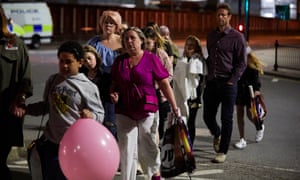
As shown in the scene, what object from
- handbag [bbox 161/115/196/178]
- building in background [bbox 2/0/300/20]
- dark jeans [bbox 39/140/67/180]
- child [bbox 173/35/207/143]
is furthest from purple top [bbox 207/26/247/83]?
building in background [bbox 2/0/300/20]

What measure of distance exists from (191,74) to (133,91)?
2.12 metres

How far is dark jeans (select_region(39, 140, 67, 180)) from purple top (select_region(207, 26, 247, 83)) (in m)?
3.25

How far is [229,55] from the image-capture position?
294 inches

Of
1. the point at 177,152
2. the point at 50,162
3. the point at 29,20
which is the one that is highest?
the point at 29,20

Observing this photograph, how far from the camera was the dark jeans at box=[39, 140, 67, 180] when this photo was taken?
15.3 feet

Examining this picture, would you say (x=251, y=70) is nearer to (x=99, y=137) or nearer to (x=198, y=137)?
(x=198, y=137)

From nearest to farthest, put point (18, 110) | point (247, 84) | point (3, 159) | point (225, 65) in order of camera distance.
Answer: point (18, 110)
point (3, 159)
point (225, 65)
point (247, 84)

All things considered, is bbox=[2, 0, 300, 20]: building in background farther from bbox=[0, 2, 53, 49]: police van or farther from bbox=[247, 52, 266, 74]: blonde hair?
bbox=[247, 52, 266, 74]: blonde hair

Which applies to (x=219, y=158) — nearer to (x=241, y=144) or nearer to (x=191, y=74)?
(x=241, y=144)

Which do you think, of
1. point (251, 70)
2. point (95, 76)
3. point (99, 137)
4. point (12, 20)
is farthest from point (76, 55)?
point (12, 20)

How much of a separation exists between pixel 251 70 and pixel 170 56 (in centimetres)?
158

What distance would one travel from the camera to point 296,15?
53688mm

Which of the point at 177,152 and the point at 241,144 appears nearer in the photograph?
the point at 177,152

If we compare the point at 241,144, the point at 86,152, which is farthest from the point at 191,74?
the point at 86,152
